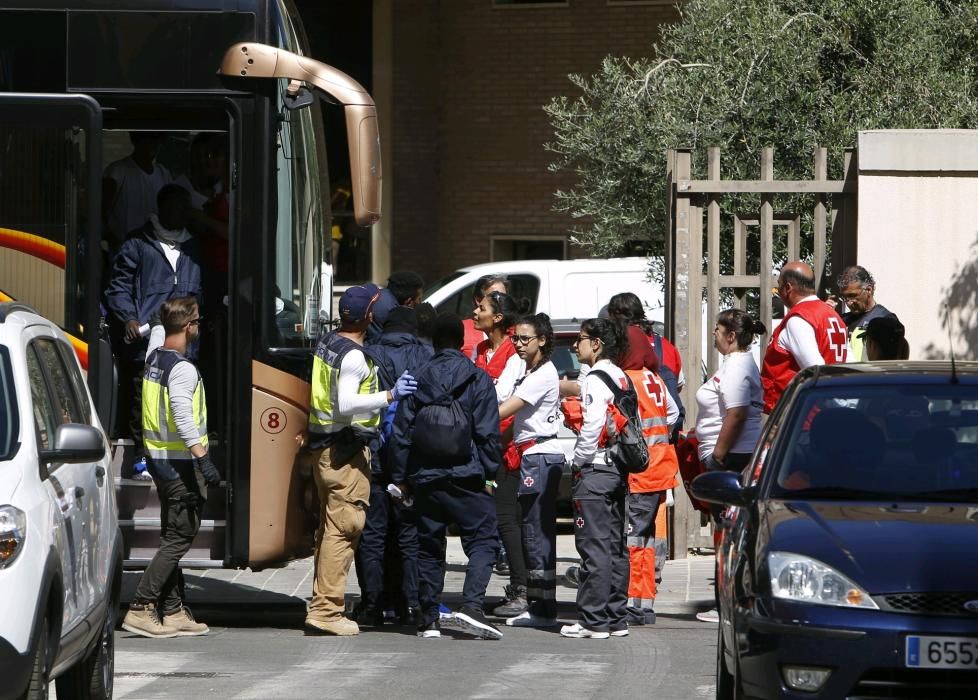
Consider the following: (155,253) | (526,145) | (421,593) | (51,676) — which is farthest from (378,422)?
(526,145)

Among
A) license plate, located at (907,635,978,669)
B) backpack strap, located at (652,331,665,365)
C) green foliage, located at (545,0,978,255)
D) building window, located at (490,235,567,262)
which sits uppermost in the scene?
green foliage, located at (545,0,978,255)

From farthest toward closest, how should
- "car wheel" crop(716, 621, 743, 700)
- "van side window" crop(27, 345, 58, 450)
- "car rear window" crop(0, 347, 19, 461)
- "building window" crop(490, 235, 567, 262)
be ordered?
"building window" crop(490, 235, 567, 262)
"car wheel" crop(716, 621, 743, 700)
"van side window" crop(27, 345, 58, 450)
"car rear window" crop(0, 347, 19, 461)

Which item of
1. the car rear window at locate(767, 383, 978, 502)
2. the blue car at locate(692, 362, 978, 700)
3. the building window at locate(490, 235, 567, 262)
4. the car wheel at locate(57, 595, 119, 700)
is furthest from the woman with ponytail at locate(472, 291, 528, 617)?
the building window at locate(490, 235, 567, 262)

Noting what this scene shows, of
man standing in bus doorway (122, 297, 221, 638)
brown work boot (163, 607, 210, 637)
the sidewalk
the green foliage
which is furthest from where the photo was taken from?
the green foliage

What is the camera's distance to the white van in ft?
56.4

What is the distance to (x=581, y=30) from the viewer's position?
22828mm

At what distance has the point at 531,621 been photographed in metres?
10.1

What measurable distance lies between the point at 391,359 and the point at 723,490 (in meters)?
3.67

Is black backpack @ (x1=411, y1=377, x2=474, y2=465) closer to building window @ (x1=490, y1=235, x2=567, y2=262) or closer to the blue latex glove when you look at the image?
the blue latex glove

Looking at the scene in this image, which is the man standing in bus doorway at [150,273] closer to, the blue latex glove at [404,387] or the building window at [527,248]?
the blue latex glove at [404,387]

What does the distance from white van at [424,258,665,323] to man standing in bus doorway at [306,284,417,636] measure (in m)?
7.76

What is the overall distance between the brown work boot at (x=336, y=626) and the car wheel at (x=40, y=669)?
12.6 feet

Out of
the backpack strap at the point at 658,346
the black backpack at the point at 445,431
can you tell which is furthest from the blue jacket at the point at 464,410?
the backpack strap at the point at 658,346

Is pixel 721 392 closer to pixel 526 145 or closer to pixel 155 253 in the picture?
pixel 155 253
